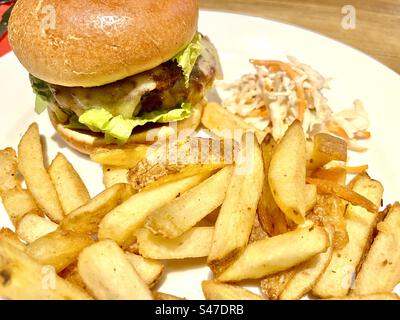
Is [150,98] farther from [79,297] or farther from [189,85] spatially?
[79,297]

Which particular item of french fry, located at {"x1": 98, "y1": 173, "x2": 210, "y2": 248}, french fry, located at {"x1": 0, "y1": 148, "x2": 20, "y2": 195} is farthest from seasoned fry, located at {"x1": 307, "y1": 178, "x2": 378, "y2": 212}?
french fry, located at {"x1": 0, "y1": 148, "x2": 20, "y2": 195}

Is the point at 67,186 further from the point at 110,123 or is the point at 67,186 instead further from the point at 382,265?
the point at 382,265

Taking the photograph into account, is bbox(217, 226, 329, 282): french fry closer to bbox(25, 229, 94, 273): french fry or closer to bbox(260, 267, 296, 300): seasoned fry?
bbox(260, 267, 296, 300): seasoned fry

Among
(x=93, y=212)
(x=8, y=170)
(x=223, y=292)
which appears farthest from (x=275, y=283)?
(x=8, y=170)

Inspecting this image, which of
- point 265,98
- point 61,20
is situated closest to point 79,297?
point 61,20

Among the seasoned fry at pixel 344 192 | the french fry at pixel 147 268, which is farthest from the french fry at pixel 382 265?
the french fry at pixel 147 268

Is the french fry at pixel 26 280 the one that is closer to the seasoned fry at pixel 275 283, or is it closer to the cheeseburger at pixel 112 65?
the seasoned fry at pixel 275 283
